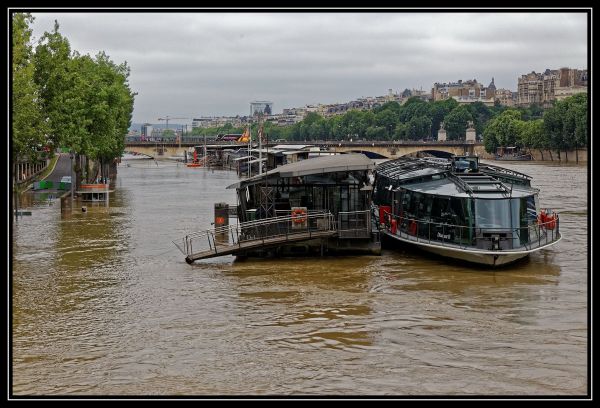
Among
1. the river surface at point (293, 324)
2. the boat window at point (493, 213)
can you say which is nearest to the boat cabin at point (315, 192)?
the river surface at point (293, 324)

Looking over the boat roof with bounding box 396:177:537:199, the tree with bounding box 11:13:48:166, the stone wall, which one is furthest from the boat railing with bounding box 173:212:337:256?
the stone wall

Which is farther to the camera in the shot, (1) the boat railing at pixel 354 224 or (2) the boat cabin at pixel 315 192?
(2) the boat cabin at pixel 315 192

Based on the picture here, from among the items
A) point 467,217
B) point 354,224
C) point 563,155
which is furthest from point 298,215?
point 563,155

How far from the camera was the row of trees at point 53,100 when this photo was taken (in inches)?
1651

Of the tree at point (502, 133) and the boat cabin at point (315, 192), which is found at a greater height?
the tree at point (502, 133)

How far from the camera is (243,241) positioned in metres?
30.6

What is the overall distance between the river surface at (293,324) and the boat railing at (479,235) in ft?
2.75

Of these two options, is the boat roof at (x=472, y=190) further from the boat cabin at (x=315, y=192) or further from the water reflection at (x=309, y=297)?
the water reflection at (x=309, y=297)

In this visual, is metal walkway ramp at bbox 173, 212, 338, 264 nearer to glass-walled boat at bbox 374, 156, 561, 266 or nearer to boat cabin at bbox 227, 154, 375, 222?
boat cabin at bbox 227, 154, 375, 222

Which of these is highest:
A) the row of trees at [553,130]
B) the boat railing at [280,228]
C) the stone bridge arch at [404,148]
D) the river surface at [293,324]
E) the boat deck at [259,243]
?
the row of trees at [553,130]

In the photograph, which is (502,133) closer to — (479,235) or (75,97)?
(75,97)
